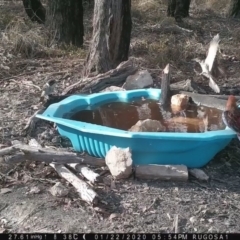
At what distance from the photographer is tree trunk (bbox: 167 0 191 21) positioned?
29.9 ft

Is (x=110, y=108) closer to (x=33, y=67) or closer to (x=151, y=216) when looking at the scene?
(x=151, y=216)

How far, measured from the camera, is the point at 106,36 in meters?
5.27

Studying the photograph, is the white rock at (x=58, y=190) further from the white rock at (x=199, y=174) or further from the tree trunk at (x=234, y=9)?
the tree trunk at (x=234, y=9)

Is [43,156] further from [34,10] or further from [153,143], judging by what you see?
[34,10]

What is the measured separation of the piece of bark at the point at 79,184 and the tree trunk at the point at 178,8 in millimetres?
6049

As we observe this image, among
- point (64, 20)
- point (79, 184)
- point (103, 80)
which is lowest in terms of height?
point (79, 184)

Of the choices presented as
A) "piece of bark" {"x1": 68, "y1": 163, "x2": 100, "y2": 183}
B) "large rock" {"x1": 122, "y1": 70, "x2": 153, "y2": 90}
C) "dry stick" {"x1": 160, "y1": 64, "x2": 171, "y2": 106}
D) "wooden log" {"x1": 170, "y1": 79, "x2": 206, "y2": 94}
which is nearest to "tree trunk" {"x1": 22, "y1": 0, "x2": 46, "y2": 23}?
"large rock" {"x1": 122, "y1": 70, "x2": 153, "y2": 90}

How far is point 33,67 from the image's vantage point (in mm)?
5738

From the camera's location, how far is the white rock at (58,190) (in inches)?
127

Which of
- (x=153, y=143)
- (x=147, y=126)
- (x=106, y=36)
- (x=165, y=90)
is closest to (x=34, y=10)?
(x=106, y=36)

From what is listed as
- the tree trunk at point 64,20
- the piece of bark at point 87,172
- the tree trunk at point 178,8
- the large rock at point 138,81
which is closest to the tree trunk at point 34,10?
the tree trunk at point 64,20

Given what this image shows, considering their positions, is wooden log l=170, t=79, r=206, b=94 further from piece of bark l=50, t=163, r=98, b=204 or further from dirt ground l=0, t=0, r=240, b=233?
piece of bark l=50, t=163, r=98, b=204

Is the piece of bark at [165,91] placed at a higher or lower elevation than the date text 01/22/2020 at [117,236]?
higher

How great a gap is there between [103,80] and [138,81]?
303 mm
